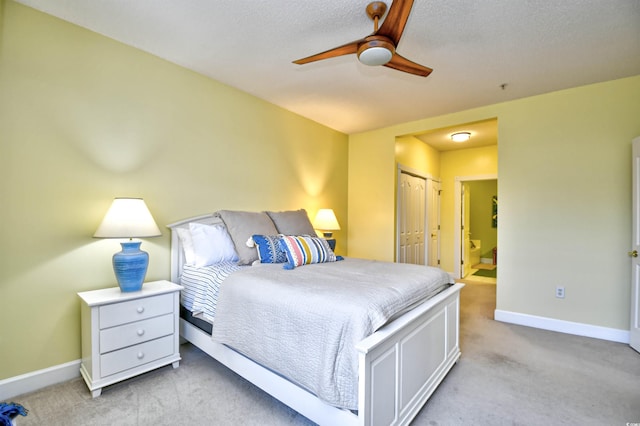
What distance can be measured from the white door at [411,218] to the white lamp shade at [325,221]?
45.6 inches

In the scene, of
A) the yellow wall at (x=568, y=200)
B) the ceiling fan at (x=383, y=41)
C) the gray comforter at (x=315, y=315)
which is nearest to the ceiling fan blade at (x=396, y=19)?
the ceiling fan at (x=383, y=41)

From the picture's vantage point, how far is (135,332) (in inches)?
81.7

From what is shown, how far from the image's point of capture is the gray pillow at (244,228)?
2.58 m

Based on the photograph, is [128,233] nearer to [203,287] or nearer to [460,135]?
[203,287]

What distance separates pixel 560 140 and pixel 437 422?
10.4ft

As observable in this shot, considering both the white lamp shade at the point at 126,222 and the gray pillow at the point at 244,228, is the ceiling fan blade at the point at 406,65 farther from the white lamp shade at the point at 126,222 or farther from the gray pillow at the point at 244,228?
the white lamp shade at the point at 126,222

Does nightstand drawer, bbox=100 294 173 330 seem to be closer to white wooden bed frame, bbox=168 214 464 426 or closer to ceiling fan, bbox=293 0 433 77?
white wooden bed frame, bbox=168 214 464 426

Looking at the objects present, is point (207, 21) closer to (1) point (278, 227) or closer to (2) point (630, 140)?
(1) point (278, 227)

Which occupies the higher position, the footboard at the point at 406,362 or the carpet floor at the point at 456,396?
the footboard at the point at 406,362

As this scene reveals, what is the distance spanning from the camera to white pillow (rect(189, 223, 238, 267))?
2510 mm

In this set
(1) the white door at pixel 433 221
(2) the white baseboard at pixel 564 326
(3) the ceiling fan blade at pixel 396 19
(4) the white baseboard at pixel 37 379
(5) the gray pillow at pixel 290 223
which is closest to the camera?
(3) the ceiling fan blade at pixel 396 19

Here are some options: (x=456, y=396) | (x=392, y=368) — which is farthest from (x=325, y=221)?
(x=392, y=368)

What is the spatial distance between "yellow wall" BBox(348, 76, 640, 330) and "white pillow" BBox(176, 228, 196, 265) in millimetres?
3423

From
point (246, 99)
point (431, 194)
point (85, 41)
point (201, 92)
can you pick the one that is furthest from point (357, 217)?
point (85, 41)
